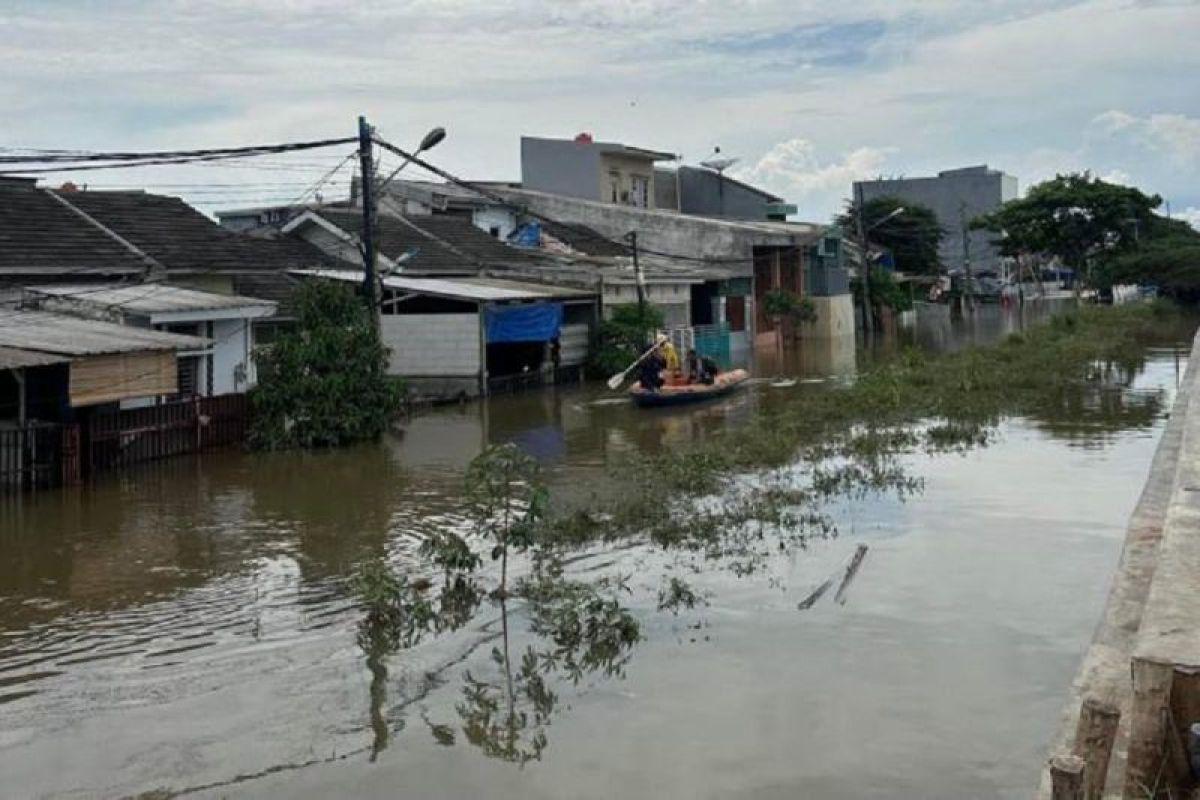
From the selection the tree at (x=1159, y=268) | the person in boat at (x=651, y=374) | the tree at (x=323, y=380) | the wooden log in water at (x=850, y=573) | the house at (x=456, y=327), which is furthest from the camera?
the tree at (x=1159, y=268)

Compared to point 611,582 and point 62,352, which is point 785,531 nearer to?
point 611,582

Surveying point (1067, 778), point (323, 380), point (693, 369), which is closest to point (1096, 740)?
point (1067, 778)

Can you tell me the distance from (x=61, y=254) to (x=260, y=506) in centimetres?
1011

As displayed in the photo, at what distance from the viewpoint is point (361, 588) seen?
37.6ft

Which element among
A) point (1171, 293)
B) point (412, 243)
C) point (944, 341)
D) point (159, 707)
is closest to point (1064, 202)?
point (1171, 293)

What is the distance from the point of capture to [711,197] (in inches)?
2293

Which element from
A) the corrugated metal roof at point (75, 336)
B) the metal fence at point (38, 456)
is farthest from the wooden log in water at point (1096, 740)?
the metal fence at point (38, 456)

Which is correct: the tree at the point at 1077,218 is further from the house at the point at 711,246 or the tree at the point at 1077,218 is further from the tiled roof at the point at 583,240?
the tiled roof at the point at 583,240

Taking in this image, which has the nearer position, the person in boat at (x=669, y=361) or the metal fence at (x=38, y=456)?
the metal fence at (x=38, y=456)

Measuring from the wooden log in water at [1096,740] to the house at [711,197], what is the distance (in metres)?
52.4

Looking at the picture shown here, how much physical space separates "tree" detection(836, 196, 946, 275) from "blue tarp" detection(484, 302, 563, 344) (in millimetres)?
41060

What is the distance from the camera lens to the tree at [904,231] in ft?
229

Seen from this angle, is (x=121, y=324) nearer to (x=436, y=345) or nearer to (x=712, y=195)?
(x=436, y=345)

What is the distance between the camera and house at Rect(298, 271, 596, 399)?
29250mm
